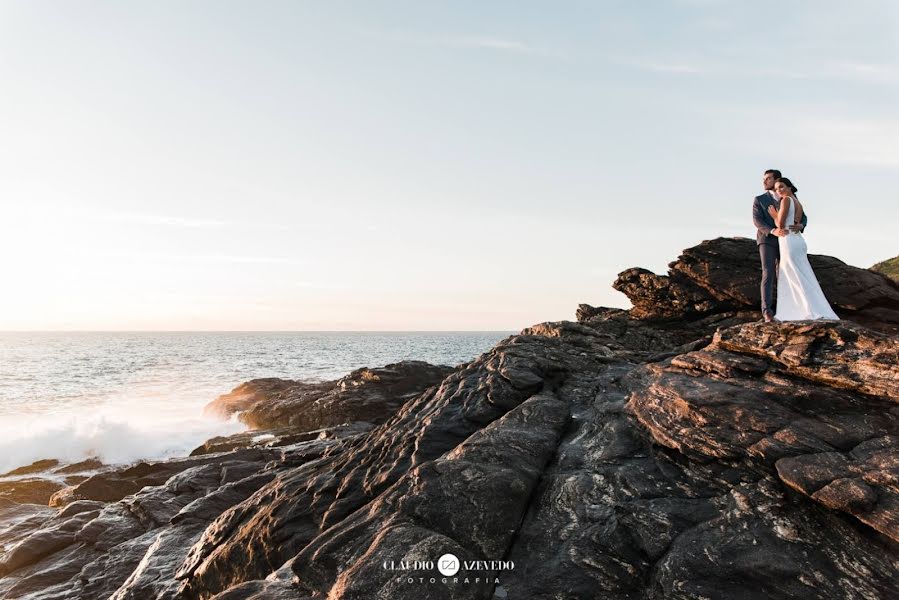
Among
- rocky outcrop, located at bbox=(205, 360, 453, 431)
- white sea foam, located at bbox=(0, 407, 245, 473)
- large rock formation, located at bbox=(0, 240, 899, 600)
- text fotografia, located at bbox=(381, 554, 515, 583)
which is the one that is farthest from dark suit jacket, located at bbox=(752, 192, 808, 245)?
white sea foam, located at bbox=(0, 407, 245, 473)

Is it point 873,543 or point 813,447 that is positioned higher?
point 813,447

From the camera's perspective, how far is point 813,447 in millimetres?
6910

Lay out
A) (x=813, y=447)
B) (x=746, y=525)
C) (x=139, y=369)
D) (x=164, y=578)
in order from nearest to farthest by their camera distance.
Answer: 1. (x=746, y=525)
2. (x=813, y=447)
3. (x=164, y=578)
4. (x=139, y=369)

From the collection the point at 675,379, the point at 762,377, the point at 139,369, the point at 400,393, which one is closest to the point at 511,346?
the point at 675,379

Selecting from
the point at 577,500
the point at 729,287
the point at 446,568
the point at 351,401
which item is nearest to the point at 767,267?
the point at 729,287

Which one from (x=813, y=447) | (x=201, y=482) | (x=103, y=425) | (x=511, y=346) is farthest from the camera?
(x=103, y=425)

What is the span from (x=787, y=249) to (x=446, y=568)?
35.2ft

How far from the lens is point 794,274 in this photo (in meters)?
→ 11.5

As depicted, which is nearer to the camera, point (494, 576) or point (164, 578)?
point (494, 576)

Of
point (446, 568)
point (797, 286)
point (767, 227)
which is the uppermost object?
point (767, 227)

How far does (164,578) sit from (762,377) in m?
11.7

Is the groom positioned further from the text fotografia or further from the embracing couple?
the text fotografia

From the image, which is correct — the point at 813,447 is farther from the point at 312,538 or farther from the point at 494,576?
the point at 312,538

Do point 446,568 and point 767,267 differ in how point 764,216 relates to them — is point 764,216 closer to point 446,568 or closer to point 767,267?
point 767,267
